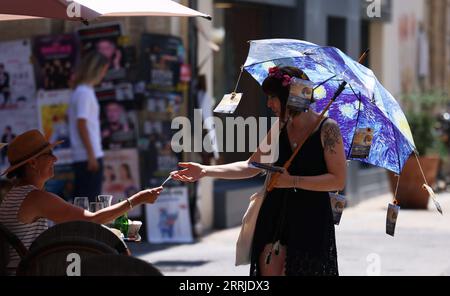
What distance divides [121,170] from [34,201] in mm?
5944

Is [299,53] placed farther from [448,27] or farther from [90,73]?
[448,27]

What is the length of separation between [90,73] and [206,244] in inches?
89.1

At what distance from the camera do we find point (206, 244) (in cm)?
Answer: 1091

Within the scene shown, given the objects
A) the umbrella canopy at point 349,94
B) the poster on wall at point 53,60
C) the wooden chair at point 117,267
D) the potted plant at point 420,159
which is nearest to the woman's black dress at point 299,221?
the umbrella canopy at point 349,94

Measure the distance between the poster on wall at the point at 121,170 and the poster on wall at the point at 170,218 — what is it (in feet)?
0.68

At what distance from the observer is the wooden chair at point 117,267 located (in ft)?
12.9

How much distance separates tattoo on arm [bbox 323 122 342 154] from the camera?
16.3ft

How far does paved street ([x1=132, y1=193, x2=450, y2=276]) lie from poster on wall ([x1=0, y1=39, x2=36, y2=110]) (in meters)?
1.89

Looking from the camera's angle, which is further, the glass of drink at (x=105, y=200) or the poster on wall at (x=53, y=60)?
the poster on wall at (x=53, y=60)

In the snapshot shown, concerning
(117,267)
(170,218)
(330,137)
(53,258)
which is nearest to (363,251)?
(170,218)

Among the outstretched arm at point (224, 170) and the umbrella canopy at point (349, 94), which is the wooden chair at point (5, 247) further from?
the umbrella canopy at point (349, 94)
